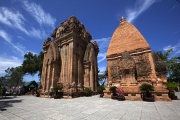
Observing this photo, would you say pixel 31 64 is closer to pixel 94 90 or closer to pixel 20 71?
pixel 20 71

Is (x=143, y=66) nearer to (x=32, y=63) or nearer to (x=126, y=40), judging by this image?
(x=126, y=40)

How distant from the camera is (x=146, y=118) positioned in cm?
387

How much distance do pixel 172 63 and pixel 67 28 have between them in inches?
1083

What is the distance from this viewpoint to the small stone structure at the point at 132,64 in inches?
370

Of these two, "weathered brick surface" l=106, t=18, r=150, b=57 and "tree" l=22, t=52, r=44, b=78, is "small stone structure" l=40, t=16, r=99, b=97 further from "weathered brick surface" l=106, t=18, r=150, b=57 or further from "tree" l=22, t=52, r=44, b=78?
"tree" l=22, t=52, r=44, b=78

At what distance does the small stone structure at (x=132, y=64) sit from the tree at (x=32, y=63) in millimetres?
21214

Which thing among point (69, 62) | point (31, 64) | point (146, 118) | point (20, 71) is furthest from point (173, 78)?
point (20, 71)

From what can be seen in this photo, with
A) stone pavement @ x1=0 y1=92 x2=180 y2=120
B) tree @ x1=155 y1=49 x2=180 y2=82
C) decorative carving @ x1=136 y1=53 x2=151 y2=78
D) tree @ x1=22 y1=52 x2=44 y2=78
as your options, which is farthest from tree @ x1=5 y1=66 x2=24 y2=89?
tree @ x1=155 y1=49 x2=180 y2=82

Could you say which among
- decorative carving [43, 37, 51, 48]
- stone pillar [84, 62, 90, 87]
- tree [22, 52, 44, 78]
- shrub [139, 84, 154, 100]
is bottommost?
shrub [139, 84, 154, 100]

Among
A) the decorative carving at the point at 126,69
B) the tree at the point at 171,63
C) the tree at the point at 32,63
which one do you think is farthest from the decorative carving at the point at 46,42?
the tree at the point at 171,63

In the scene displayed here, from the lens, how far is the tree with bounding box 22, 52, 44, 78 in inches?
1033

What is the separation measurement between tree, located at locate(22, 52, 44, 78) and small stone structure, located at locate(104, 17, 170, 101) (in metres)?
21.2

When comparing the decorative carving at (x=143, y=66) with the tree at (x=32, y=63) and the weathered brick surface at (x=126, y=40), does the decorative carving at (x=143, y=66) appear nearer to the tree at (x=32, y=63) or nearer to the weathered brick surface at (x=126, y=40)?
the weathered brick surface at (x=126, y=40)

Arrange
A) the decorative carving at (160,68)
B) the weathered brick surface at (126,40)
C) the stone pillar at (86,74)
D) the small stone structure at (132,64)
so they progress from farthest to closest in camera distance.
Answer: the stone pillar at (86,74) < the weathered brick surface at (126,40) < the decorative carving at (160,68) < the small stone structure at (132,64)
